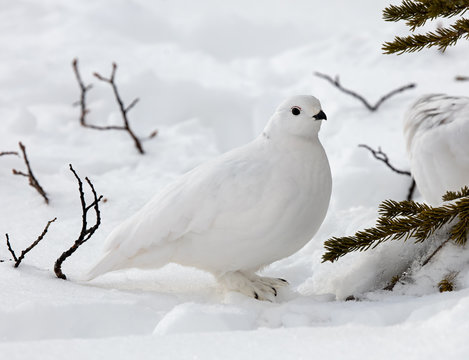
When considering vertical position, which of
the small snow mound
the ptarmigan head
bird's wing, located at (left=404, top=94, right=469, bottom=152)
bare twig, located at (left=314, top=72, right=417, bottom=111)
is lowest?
the small snow mound

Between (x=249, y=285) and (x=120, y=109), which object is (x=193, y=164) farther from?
(x=249, y=285)

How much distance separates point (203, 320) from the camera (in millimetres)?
1765

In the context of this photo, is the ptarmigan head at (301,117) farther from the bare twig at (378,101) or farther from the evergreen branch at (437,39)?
the bare twig at (378,101)

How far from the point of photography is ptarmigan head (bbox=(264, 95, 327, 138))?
2.19 metres

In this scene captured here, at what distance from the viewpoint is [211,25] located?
5.52 meters

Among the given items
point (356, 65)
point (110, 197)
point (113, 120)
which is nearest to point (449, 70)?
point (356, 65)

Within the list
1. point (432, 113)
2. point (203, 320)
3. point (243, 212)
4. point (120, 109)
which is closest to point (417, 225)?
point (243, 212)

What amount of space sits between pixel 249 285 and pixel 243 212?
0.27 metres

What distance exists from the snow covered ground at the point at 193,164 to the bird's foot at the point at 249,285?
55 mm

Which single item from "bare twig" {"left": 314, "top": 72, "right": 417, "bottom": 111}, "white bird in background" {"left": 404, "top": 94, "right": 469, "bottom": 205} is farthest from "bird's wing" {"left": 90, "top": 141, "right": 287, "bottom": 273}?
"bare twig" {"left": 314, "top": 72, "right": 417, "bottom": 111}

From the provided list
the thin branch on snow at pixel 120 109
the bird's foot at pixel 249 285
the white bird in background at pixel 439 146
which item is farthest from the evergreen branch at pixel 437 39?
the thin branch on snow at pixel 120 109

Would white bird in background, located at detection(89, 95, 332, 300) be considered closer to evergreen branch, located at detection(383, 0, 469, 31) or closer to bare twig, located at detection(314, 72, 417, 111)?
evergreen branch, located at detection(383, 0, 469, 31)

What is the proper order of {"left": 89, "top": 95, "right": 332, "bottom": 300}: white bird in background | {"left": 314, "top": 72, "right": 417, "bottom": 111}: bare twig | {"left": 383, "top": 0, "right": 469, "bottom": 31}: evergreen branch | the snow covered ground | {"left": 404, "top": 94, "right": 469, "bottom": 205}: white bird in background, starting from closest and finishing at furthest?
the snow covered ground → {"left": 383, "top": 0, "right": 469, "bottom": 31}: evergreen branch → {"left": 89, "top": 95, "right": 332, "bottom": 300}: white bird in background → {"left": 404, "top": 94, "right": 469, "bottom": 205}: white bird in background → {"left": 314, "top": 72, "right": 417, "bottom": 111}: bare twig

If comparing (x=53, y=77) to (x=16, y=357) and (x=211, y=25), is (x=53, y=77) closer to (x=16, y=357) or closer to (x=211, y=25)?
(x=211, y=25)
